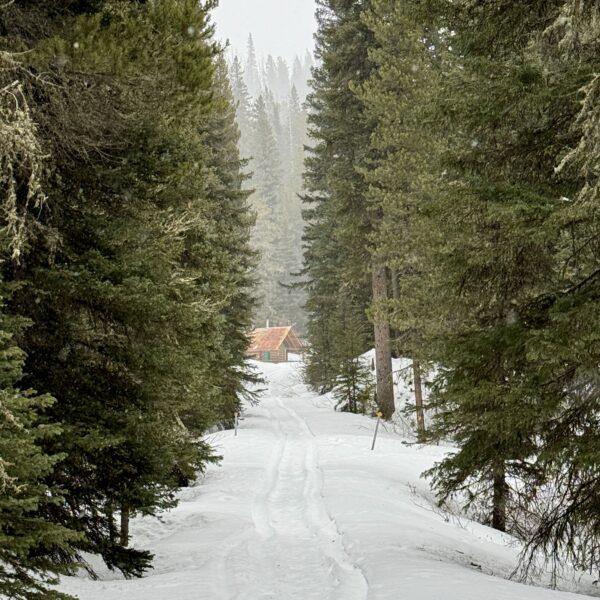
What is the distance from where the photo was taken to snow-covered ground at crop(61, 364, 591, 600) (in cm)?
682

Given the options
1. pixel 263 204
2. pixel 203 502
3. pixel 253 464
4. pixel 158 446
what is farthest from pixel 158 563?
pixel 263 204

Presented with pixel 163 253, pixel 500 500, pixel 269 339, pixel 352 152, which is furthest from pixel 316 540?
pixel 269 339

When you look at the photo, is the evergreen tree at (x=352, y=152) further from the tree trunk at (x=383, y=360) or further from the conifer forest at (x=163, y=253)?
the conifer forest at (x=163, y=253)

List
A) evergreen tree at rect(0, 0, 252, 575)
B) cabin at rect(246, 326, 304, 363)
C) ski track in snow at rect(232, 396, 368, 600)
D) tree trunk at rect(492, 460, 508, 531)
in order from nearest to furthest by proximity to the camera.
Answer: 1. evergreen tree at rect(0, 0, 252, 575)
2. ski track in snow at rect(232, 396, 368, 600)
3. tree trunk at rect(492, 460, 508, 531)
4. cabin at rect(246, 326, 304, 363)

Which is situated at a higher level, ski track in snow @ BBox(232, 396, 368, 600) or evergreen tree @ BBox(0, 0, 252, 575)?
evergreen tree @ BBox(0, 0, 252, 575)

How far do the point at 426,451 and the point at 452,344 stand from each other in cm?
1346

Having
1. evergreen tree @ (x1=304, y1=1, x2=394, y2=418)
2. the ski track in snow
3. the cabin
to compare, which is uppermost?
evergreen tree @ (x1=304, y1=1, x2=394, y2=418)

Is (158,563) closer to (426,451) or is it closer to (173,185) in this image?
(173,185)

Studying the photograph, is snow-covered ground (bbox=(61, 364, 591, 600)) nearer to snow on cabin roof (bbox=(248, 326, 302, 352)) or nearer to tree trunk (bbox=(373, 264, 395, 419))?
tree trunk (bbox=(373, 264, 395, 419))

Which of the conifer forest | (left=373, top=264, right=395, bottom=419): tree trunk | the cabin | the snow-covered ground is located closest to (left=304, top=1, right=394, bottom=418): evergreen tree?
(left=373, top=264, right=395, bottom=419): tree trunk

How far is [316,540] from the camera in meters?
9.39

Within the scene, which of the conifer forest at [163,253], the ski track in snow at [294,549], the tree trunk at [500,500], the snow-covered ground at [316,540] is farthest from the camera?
the tree trunk at [500,500]

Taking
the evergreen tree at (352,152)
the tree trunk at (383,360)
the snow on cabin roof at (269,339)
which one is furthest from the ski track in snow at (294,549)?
the snow on cabin roof at (269,339)

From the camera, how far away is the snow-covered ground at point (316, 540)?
682cm
